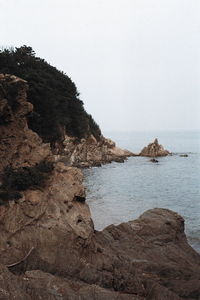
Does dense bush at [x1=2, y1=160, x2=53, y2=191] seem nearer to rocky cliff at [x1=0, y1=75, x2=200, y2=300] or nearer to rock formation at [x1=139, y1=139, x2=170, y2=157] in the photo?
rocky cliff at [x1=0, y1=75, x2=200, y2=300]

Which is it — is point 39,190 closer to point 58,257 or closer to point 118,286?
point 58,257

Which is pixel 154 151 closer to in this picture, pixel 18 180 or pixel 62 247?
pixel 18 180

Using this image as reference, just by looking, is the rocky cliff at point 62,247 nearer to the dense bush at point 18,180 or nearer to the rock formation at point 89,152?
the dense bush at point 18,180

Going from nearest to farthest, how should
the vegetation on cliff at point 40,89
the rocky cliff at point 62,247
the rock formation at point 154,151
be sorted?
1. the rocky cliff at point 62,247
2. the vegetation on cliff at point 40,89
3. the rock formation at point 154,151

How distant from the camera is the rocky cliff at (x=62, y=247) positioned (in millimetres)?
6953

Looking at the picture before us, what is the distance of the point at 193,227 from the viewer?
19.0 metres

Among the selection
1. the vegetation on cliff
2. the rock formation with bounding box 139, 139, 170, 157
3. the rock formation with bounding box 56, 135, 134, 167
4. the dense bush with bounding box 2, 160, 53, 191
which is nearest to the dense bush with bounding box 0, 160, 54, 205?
the dense bush with bounding box 2, 160, 53, 191

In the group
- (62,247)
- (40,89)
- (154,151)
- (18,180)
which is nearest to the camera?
(62,247)

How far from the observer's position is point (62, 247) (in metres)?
9.20

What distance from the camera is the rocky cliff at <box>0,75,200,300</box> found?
22.8ft

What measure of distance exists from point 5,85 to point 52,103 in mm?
12933

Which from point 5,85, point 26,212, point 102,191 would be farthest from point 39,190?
point 102,191

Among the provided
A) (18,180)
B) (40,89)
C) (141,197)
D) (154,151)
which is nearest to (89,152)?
(154,151)

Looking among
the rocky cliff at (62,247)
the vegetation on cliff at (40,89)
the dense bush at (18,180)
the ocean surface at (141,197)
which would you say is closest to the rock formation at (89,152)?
the ocean surface at (141,197)
